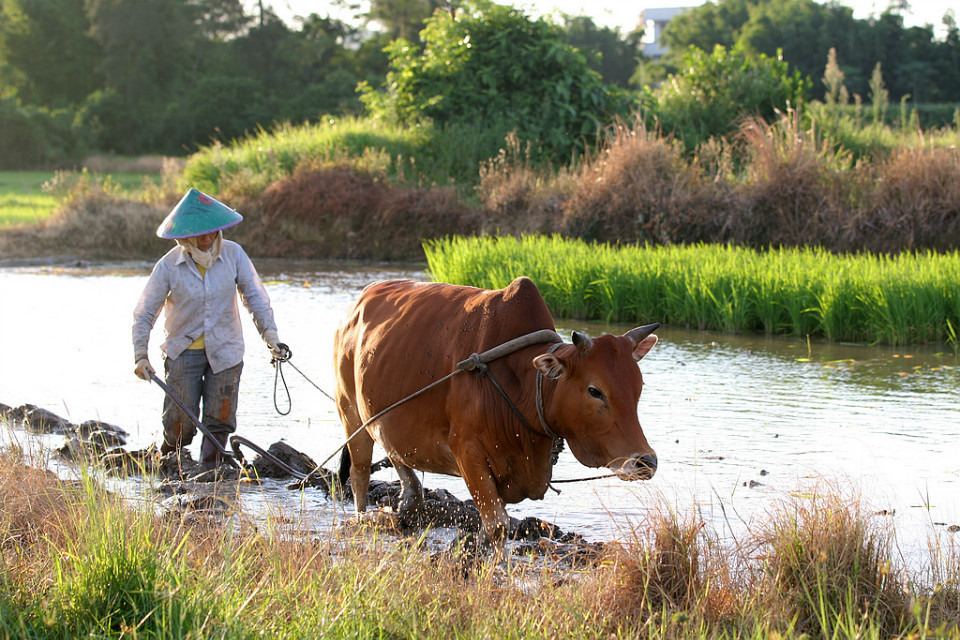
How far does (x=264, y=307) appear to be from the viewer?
21.6 ft

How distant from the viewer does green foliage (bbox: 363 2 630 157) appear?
23172 mm

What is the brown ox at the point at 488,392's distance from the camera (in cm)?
417

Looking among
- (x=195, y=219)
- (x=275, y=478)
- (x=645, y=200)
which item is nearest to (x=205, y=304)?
(x=195, y=219)

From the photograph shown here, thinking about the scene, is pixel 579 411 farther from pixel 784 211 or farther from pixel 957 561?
pixel 784 211

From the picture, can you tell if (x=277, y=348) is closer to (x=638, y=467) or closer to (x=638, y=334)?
(x=638, y=334)

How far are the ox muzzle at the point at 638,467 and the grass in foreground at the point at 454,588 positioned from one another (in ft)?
1.03

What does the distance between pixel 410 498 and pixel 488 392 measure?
1.33 metres

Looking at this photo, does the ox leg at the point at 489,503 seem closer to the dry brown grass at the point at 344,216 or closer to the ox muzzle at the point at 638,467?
the ox muzzle at the point at 638,467

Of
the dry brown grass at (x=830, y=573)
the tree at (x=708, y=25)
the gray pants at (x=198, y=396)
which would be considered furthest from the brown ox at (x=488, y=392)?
the tree at (x=708, y=25)

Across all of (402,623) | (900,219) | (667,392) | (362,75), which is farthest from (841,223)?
(362,75)

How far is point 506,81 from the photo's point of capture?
24094 millimetres

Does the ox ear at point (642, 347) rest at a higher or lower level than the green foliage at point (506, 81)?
lower

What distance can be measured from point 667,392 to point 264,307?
12.6 feet

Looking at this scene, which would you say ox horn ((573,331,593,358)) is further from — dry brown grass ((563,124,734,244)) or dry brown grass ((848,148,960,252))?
dry brown grass ((563,124,734,244))
